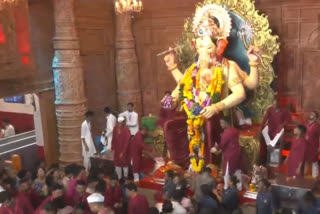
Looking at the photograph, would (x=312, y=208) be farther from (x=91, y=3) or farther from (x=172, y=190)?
(x=91, y=3)

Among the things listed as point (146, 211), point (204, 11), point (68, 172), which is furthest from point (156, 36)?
point (146, 211)

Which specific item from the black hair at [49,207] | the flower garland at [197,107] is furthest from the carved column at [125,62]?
the black hair at [49,207]

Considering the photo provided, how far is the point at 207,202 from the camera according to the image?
5.30 metres

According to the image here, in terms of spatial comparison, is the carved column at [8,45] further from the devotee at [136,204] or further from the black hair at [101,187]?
the devotee at [136,204]

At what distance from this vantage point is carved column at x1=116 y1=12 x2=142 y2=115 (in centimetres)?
1074

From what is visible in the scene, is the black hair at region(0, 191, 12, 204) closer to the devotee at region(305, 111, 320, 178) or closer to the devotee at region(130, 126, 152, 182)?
the devotee at region(130, 126, 152, 182)

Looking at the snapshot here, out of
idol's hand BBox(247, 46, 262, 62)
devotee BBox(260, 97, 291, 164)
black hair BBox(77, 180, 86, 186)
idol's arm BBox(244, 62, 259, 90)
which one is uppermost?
idol's hand BBox(247, 46, 262, 62)

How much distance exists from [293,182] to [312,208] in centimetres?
163

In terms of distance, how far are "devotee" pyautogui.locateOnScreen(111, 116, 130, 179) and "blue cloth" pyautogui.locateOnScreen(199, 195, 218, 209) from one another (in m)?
2.72

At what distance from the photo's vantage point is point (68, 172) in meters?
6.14

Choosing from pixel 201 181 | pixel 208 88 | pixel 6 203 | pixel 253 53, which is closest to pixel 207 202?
pixel 201 181

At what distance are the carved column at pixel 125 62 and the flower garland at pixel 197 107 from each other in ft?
11.4

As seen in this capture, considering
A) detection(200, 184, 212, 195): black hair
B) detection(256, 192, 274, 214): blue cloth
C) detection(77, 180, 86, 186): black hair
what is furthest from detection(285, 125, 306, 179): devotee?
detection(77, 180, 86, 186): black hair

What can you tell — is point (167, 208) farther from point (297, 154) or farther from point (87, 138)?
point (87, 138)
